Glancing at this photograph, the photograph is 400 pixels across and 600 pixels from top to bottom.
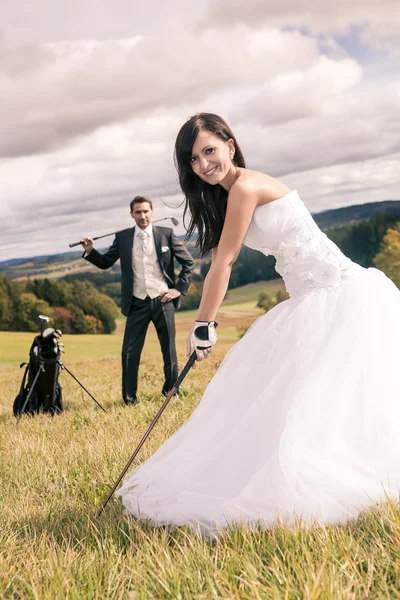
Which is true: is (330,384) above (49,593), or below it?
above

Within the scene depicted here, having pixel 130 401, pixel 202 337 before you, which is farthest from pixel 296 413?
pixel 130 401

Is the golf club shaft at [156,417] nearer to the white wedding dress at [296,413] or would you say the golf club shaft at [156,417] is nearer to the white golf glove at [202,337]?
the white golf glove at [202,337]

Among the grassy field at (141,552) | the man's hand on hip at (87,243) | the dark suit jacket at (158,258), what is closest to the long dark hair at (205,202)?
the grassy field at (141,552)

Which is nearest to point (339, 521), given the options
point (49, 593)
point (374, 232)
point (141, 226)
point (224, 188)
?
point (49, 593)

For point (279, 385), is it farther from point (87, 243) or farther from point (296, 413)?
point (87, 243)

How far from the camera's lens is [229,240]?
3.96 meters

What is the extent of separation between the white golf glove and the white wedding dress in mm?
322

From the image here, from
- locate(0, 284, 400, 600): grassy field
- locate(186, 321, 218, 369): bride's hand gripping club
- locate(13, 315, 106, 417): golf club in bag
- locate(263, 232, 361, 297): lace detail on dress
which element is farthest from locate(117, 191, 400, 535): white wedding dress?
locate(13, 315, 106, 417): golf club in bag

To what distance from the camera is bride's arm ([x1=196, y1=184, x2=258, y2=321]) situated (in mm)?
3928

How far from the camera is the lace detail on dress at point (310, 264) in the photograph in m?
4.20

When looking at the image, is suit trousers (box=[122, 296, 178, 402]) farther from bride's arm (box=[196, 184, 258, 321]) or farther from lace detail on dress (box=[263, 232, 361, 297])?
bride's arm (box=[196, 184, 258, 321])

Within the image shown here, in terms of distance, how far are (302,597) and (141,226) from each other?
307 inches

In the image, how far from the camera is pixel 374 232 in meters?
86.1

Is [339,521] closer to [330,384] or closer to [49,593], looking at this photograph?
[330,384]
